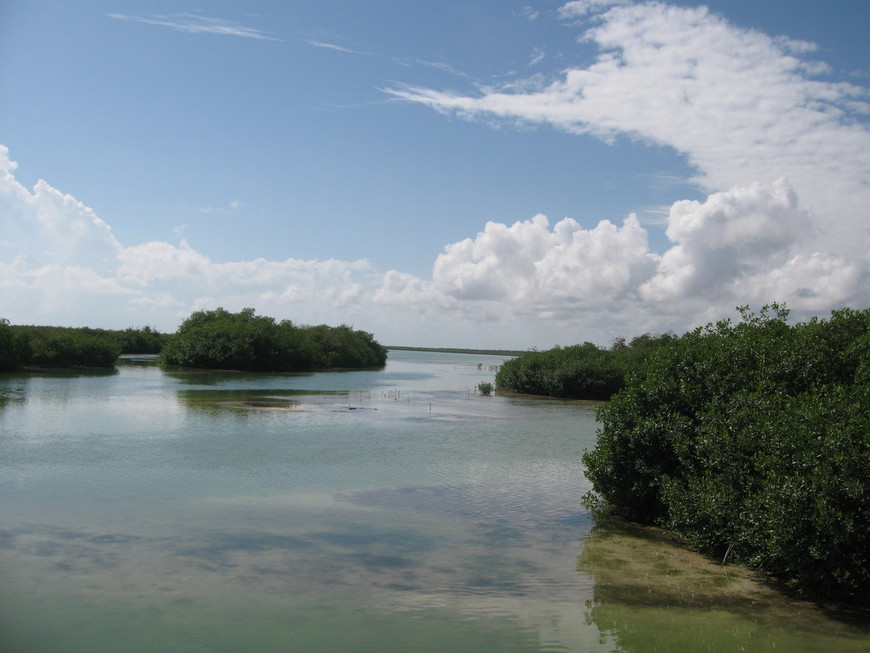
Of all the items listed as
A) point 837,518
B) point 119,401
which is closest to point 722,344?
point 837,518

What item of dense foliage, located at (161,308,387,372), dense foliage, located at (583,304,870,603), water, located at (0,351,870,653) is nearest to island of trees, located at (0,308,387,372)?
dense foliage, located at (161,308,387,372)

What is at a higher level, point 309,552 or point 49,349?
point 49,349

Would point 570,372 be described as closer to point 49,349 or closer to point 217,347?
point 217,347

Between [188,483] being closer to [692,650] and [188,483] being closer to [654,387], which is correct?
[654,387]

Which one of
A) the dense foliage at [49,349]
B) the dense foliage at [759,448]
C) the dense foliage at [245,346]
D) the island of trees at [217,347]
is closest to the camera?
the dense foliage at [759,448]

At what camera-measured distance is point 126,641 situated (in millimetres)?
8836

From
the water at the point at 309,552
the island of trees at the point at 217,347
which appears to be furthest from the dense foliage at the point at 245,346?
the water at the point at 309,552

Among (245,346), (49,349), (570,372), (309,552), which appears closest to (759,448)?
(309,552)

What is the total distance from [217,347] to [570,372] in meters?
43.2

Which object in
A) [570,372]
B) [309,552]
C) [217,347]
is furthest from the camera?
[217,347]

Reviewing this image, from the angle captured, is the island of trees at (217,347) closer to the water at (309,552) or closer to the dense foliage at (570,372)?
the dense foliage at (570,372)

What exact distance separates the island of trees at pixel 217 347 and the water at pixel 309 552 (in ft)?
149

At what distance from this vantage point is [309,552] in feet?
41.6

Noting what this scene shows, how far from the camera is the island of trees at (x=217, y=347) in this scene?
221 ft
